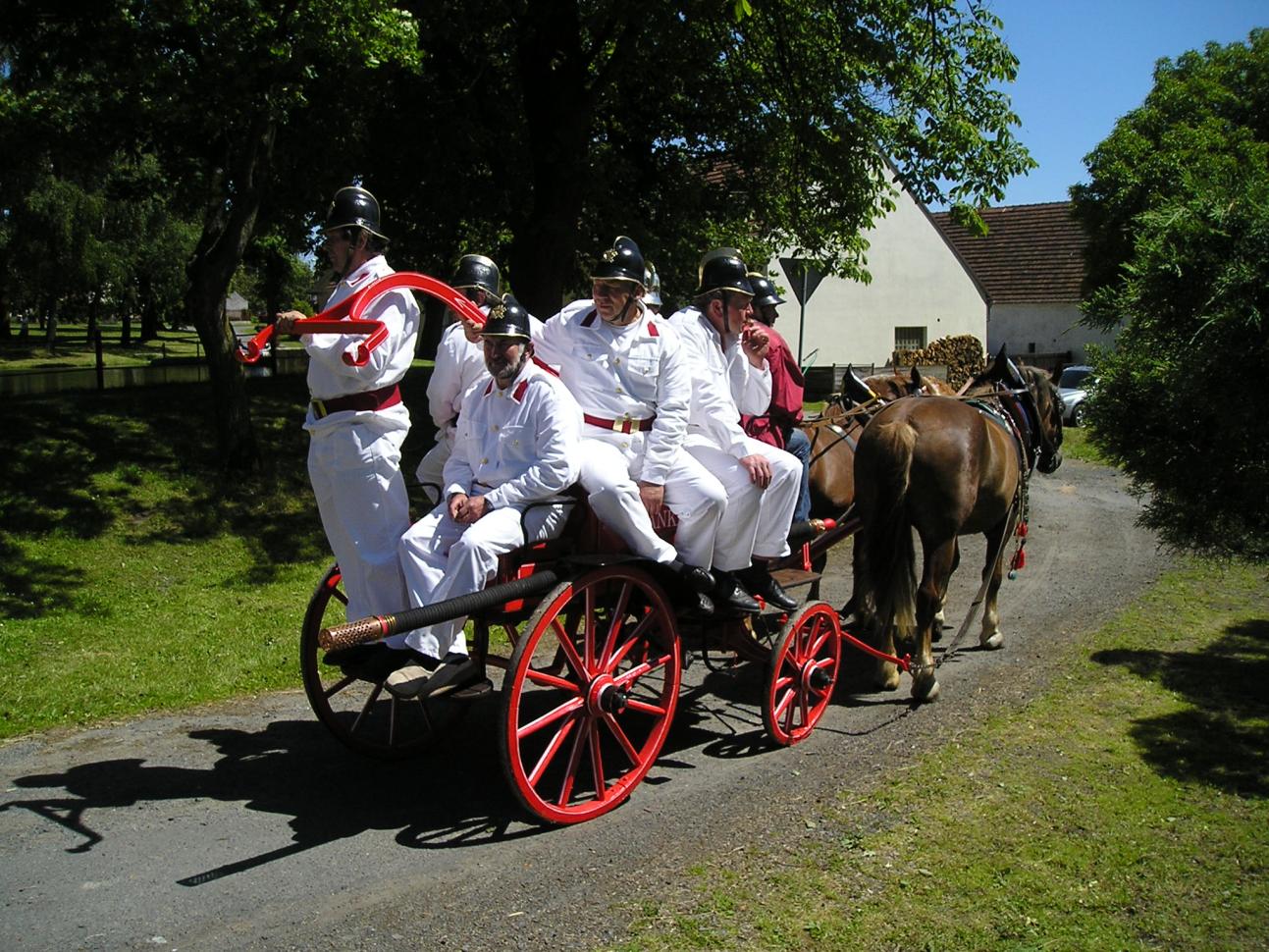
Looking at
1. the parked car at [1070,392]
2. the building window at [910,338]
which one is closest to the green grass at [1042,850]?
the parked car at [1070,392]

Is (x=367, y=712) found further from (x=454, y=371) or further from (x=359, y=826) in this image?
(x=454, y=371)

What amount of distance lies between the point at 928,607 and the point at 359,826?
3.74 meters

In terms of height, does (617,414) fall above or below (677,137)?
below

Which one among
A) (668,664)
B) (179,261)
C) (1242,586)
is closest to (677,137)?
(1242,586)

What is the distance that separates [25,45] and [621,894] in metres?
9.37

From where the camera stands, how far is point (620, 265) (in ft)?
17.7

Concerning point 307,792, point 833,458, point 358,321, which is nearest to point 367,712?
point 307,792

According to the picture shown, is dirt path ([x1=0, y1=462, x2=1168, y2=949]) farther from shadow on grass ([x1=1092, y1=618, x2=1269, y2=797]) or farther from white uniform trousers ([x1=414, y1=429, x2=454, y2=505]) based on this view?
white uniform trousers ([x1=414, y1=429, x2=454, y2=505])

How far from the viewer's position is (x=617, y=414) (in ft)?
18.4

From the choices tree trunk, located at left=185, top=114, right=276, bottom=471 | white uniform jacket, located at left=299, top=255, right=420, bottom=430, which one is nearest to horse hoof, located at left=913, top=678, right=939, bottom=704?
white uniform jacket, located at left=299, top=255, right=420, bottom=430

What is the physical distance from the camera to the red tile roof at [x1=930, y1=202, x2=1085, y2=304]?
3516cm

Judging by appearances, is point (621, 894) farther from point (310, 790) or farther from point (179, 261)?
point (179, 261)

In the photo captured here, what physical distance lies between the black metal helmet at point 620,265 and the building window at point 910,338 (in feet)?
87.9

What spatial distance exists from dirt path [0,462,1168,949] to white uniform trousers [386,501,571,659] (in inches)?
32.4
